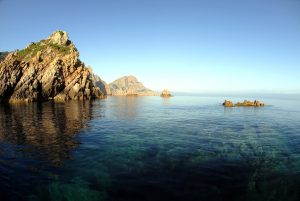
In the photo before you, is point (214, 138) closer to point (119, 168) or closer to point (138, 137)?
point (138, 137)

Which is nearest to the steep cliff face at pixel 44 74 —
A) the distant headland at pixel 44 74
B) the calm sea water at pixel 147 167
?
the distant headland at pixel 44 74

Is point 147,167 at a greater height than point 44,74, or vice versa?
point 44,74

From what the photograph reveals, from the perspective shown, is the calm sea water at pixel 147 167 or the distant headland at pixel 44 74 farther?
the distant headland at pixel 44 74

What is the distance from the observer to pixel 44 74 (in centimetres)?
11888

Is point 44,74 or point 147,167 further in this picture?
point 44,74

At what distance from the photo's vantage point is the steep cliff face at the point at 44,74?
106 m

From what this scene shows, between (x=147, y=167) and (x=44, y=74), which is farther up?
(x=44, y=74)

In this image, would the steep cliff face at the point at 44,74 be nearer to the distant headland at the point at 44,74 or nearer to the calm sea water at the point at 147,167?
the distant headland at the point at 44,74

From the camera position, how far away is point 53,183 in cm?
1738

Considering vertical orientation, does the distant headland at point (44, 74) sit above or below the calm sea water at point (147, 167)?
above

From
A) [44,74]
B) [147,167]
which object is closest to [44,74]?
[44,74]

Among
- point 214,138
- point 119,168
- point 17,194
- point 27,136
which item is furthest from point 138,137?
point 17,194

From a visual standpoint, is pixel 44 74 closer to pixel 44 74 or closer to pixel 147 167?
pixel 44 74

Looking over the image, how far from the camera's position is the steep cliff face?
10594 cm
